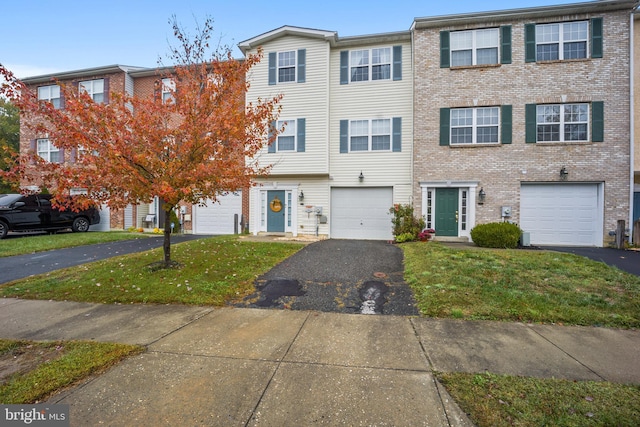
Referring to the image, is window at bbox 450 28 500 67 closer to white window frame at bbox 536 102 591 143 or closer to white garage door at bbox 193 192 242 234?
white window frame at bbox 536 102 591 143

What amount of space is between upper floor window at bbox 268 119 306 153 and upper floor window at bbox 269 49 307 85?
6.28ft

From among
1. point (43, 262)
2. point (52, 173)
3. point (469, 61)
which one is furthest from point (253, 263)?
point (469, 61)

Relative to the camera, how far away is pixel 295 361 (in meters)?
3.00

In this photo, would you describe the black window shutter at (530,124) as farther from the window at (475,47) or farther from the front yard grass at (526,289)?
the front yard grass at (526,289)

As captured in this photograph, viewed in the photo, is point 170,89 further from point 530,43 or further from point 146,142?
point 530,43

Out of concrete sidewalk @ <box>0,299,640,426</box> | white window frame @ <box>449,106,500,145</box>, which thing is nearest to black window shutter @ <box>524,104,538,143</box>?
white window frame @ <box>449,106,500,145</box>

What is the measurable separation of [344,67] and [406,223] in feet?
24.5

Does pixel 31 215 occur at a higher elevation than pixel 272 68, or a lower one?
lower

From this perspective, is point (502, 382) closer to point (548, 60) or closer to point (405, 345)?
point (405, 345)

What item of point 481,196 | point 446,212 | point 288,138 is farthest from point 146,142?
point 481,196

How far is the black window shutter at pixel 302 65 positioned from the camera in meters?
12.8

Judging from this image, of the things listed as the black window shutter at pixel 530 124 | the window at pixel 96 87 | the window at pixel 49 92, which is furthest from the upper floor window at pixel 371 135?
the window at pixel 49 92

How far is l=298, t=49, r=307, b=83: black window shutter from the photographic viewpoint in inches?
503

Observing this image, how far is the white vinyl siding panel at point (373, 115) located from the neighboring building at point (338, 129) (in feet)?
0.14
